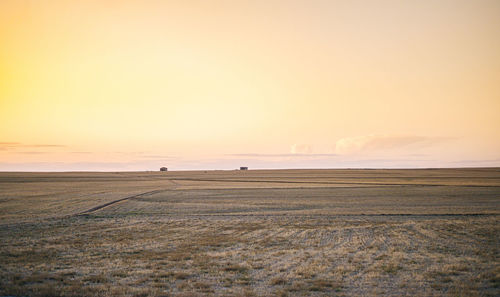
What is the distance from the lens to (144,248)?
56.6ft

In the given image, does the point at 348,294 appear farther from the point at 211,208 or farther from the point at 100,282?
the point at 211,208

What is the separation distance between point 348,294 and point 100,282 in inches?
352

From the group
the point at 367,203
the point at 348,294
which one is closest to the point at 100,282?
the point at 348,294

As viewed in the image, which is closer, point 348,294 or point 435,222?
point 348,294

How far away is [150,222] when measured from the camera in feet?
86.0

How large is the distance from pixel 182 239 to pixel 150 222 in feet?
25.4

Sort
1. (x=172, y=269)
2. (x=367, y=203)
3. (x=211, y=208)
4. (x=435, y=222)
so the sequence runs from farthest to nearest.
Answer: (x=367, y=203) < (x=211, y=208) < (x=435, y=222) < (x=172, y=269)

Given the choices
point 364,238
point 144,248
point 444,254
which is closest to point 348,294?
point 444,254

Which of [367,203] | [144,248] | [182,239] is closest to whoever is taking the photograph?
[144,248]

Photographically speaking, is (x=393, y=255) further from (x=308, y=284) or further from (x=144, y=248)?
(x=144, y=248)

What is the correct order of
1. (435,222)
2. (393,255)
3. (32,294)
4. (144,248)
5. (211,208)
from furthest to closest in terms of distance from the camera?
1. (211,208)
2. (435,222)
3. (144,248)
4. (393,255)
5. (32,294)

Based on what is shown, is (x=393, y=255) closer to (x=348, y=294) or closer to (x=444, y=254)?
(x=444, y=254)


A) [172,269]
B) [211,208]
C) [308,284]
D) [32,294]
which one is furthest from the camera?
[211,208]

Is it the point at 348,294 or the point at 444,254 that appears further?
the point at 444,254
